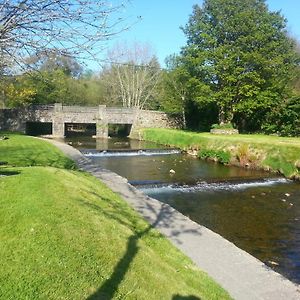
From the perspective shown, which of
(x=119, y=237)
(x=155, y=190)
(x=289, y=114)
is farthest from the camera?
(x=289, y=114)

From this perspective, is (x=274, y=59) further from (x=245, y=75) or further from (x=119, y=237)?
(x=119, y=237)

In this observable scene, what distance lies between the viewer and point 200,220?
1268cm

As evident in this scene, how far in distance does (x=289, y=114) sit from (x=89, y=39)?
97.5 ft

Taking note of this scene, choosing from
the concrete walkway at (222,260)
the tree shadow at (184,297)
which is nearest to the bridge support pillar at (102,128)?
the concrete walkway at (222,260)

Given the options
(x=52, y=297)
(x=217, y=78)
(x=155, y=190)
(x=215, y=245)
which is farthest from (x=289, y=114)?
(x=52, y=297)

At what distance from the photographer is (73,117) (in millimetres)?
49156

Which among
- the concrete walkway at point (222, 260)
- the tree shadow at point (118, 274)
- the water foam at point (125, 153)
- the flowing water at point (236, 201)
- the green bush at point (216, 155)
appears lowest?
the water foam at point (125, 153)

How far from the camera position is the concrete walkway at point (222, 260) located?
21.8 feet

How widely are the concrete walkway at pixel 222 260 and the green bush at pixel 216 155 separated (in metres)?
15.2

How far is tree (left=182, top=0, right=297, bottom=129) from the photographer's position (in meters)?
34.9

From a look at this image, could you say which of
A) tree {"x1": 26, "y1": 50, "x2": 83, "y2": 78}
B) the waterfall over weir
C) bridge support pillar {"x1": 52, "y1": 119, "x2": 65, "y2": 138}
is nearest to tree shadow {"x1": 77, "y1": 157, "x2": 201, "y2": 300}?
tree {"x1": 26, "y1": 50, "x2": 83, "y2": 78}

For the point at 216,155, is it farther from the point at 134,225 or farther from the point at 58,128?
the point at 58,128

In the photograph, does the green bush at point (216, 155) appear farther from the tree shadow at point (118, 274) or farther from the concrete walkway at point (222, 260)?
the tree shadow at point (118, 274)

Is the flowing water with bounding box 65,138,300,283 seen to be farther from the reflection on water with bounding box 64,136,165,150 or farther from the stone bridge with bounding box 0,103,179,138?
the stone bridge with bounding box 0,103,179,138
